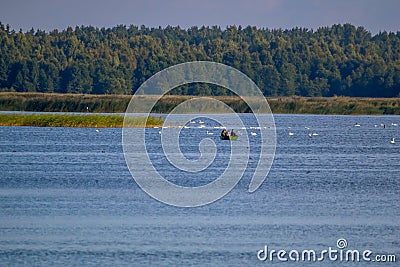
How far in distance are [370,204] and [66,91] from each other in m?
90.1

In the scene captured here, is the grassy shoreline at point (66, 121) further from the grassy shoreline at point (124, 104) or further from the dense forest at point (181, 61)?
the dense forest at point (181, 61)

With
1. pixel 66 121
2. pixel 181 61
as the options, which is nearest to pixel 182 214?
pixel 66 121

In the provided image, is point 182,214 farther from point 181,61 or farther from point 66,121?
point 181,61

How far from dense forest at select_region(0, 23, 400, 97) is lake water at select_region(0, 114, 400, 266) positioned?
74759 mm

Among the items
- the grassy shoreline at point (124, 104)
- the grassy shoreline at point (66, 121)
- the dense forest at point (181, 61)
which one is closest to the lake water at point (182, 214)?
the grassy shoreline at point (66, 121)

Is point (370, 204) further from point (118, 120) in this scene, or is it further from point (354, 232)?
point (118, 120)

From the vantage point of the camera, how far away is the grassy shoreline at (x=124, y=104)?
69562 millimetres

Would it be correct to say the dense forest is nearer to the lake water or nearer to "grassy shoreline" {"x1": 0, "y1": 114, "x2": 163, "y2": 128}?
"grassy shoreline" {"x1": 0, "y1": 114, "x2": 163, "y2": 128}

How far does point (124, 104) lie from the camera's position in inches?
2936

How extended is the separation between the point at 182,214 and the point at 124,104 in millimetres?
50903

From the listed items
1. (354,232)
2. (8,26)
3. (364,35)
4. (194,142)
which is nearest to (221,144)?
(194,142)

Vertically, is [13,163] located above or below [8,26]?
below

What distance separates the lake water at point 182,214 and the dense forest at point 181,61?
2943 inches

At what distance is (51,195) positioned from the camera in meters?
27.1
